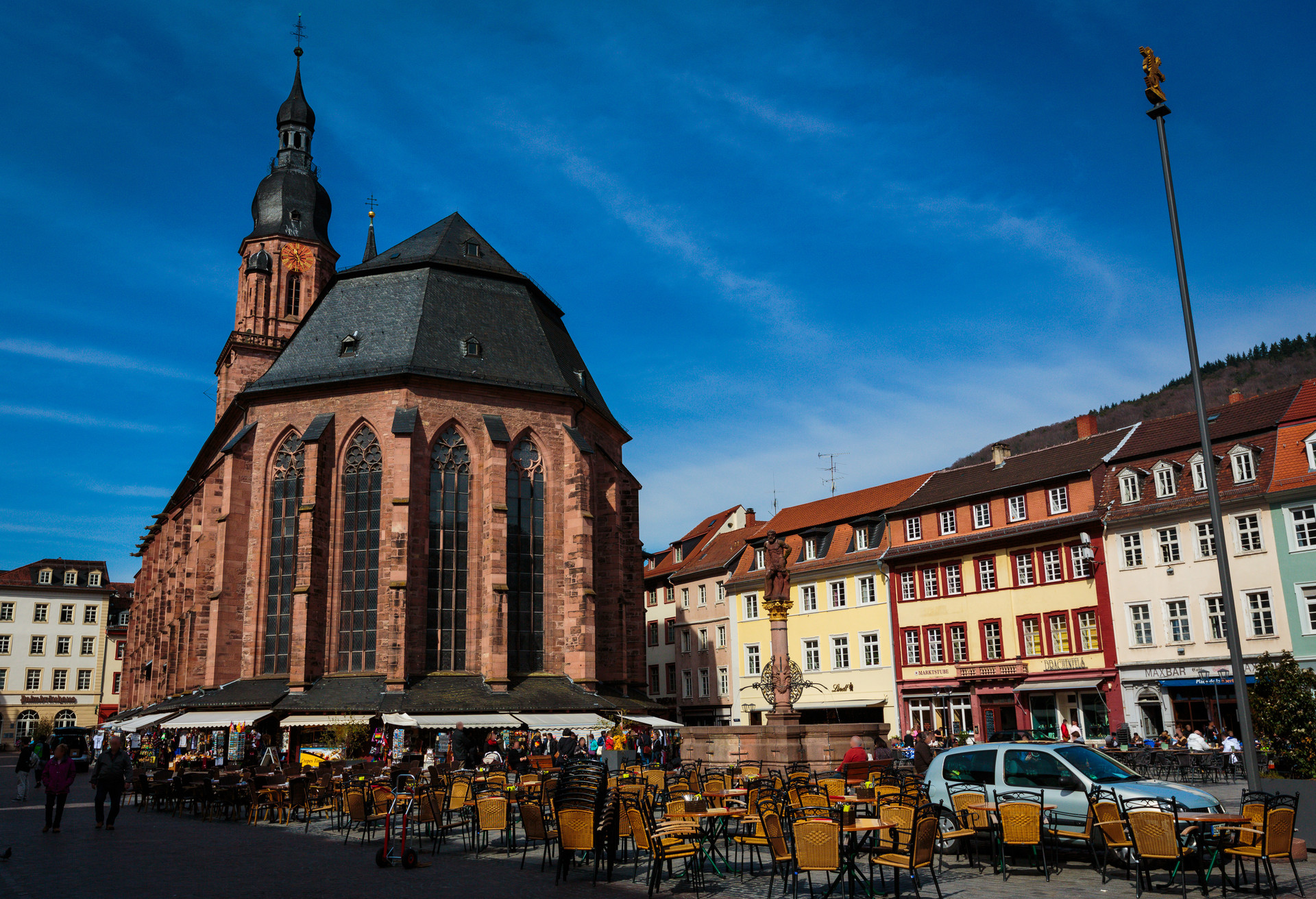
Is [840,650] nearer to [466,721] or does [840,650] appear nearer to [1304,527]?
[1304,527]

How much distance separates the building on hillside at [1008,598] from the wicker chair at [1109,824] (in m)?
25.7

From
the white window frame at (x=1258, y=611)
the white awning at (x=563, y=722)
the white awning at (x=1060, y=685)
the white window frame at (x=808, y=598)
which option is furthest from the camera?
the white window frame at (x=808, y=598)

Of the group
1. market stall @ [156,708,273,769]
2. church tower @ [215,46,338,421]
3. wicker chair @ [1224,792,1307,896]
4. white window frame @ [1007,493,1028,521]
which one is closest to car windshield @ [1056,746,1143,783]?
wicker chair @ [1224,792,1307,896]

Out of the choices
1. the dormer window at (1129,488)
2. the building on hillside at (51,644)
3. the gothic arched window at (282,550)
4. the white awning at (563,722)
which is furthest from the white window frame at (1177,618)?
the building on hillside at (51,644)

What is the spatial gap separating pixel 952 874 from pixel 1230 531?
26.2 meters

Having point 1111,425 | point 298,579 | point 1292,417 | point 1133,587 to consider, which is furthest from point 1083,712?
point 1111,425

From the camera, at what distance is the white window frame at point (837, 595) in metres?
44.7

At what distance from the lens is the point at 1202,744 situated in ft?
78.6

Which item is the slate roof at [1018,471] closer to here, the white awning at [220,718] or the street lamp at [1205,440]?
the street lamp at [1205,440]

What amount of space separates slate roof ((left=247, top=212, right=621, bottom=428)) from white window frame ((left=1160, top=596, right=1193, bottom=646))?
20.7 m

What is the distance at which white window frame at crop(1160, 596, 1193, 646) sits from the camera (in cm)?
3309

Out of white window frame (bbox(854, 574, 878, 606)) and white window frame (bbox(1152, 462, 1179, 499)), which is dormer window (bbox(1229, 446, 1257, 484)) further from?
white window frame (bbox(854, 574, 878, 606))

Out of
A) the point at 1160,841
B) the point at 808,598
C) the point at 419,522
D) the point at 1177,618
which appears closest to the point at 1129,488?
the point at 1177,618

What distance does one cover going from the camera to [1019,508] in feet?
127
